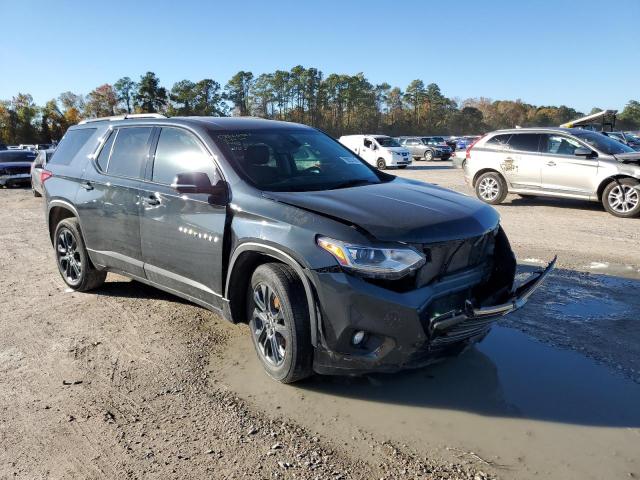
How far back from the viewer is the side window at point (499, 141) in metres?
11.6

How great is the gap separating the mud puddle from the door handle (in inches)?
54.3

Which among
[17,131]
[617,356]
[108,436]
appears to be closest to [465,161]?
[617,356]

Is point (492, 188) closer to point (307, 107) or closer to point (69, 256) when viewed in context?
point (69, 256)

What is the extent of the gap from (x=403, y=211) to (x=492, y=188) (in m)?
9.19

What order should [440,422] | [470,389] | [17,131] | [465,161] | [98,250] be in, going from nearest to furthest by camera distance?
1. [440,422]
2. [470,389]
3. [98,250]
4. [465,161]
5. [17,131]

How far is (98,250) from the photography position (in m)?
5.03

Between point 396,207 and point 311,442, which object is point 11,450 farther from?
point 396,207

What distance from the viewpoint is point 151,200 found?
4250 millimetres

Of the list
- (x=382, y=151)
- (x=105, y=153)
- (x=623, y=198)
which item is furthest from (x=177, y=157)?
(x=382, y=151)

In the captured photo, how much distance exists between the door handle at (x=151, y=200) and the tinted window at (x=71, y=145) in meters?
1.67

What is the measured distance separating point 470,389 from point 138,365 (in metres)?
2.41

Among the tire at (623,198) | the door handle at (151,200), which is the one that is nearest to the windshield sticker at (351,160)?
the door handle at (151,200)

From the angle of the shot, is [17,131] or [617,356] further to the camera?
[17,131]

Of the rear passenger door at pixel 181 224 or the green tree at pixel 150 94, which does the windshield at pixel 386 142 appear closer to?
the rear passenger door at pixel 181 224
